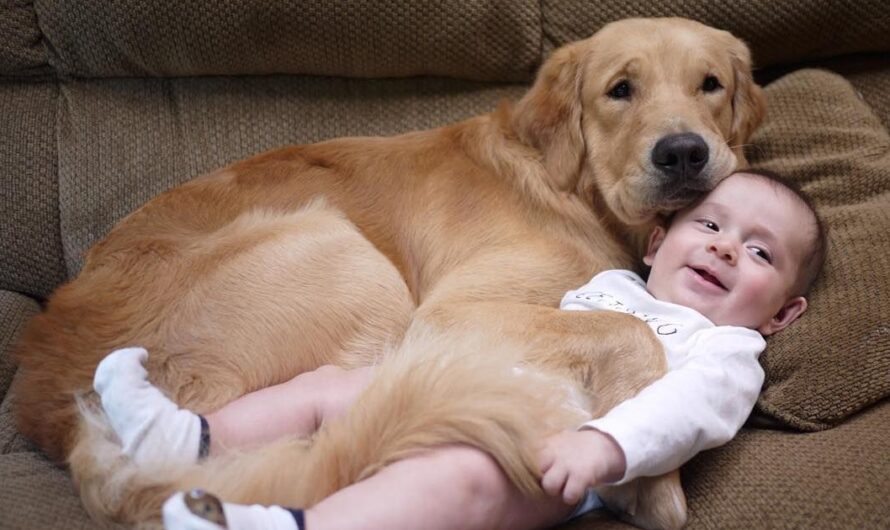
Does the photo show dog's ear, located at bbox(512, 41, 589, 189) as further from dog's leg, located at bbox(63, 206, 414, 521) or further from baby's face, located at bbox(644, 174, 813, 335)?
dog's leg, located at bbox(63, 206, 414, 521)

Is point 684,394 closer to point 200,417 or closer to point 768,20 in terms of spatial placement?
point 200,417

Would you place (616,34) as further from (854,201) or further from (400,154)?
(854,201)

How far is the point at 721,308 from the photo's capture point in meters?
1.54

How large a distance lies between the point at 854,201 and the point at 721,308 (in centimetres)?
67

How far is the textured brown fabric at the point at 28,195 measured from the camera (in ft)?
7.11

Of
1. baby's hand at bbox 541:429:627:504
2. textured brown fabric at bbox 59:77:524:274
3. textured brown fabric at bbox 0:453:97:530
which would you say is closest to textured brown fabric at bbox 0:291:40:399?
textured brown fabric at bbox 59:77:524:274

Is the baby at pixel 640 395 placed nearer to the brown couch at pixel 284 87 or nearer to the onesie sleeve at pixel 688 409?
the onesie sleeve at pixel 688 409

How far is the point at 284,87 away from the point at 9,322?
1.05m

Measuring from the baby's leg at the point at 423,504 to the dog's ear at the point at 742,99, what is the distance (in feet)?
3.73

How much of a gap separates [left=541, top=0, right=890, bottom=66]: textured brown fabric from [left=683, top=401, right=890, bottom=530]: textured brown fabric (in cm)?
131

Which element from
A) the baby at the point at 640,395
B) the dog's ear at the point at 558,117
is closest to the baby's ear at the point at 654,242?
the baby at the point at 640,395

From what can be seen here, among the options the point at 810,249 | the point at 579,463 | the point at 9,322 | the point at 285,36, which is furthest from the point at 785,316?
the point at 9,322

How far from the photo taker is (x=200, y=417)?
1.36 m

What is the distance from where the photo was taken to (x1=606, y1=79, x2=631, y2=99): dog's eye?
1.80 metres
